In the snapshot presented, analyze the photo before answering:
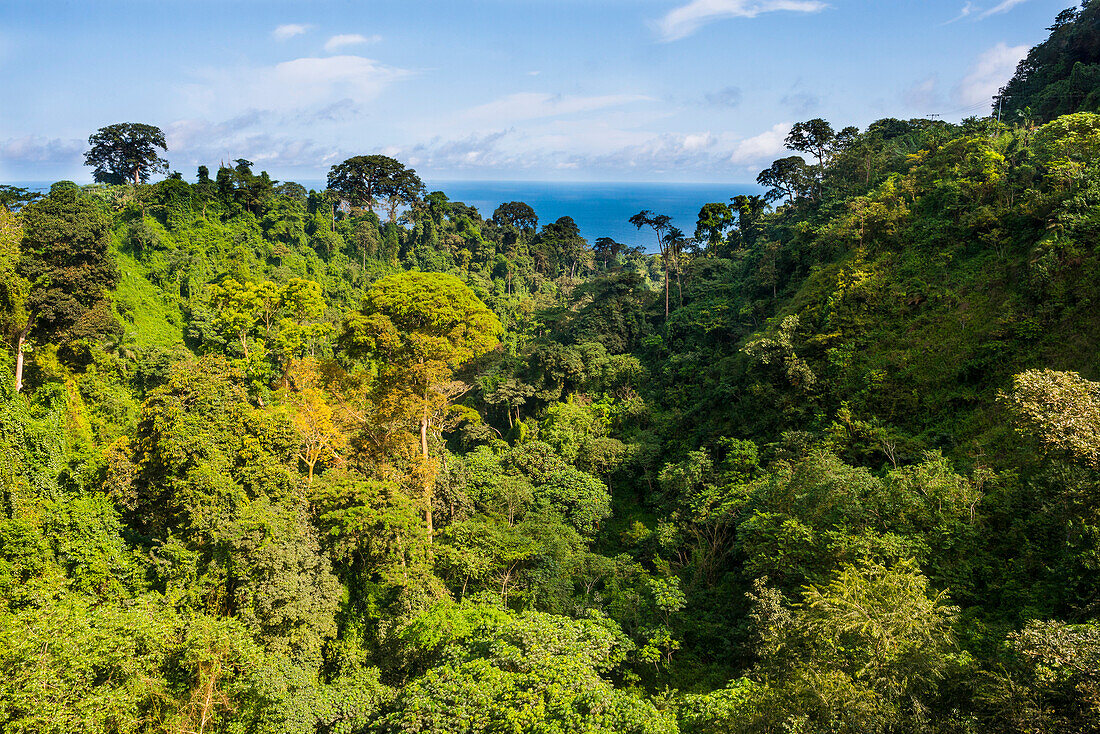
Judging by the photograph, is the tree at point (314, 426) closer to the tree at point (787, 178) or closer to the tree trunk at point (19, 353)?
the tree trunk at point (19, 353)

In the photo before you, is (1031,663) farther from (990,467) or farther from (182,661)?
(182,661)

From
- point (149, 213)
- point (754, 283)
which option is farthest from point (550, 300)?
point (149, 213)

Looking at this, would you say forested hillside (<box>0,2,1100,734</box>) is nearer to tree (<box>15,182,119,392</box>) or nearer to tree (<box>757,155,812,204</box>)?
tree (<box>15,182,119,392</box>)

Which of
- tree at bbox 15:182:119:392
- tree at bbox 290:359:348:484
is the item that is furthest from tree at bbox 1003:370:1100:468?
tree at bbox 15:182:119:392

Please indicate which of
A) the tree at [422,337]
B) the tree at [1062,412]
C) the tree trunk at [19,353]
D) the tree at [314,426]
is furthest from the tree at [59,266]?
the tree at [1062,412]

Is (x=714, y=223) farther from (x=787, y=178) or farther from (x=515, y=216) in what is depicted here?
(x=515, y=216)

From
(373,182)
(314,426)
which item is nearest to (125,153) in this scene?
(373,182)
